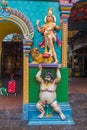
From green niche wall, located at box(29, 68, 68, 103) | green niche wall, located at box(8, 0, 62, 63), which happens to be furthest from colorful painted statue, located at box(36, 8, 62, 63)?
green niche wall, located at box(29, 68, 68, 103)

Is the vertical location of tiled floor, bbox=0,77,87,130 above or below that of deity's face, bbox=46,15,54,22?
below

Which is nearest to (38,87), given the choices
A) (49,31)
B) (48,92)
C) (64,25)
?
(48,92)

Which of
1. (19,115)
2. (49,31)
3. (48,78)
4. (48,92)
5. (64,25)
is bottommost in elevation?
(19,115)

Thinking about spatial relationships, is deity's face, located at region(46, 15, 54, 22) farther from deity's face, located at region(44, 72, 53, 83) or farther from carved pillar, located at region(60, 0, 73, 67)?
deity's face, located at region(44, 72, 53, 83)

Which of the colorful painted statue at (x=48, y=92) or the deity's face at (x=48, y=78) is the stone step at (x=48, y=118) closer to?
the colorful painted statue at (x=48, y=92)

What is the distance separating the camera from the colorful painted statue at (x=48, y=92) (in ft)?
21.1

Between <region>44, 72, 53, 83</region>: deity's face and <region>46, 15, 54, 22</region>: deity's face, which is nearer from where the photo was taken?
<region>44, 72, 53, 83</region>: deity's face

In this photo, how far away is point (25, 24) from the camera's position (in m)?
6.67

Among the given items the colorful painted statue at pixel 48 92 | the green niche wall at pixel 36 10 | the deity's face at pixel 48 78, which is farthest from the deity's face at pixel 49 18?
the deity's face at pixel 48 78

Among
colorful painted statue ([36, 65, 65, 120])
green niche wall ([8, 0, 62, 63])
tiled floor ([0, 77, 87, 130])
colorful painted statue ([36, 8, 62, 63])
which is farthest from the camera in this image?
green niche wall ([8, 0, 62, 63])

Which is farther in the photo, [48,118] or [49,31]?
[49,31]

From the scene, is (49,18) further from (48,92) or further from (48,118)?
(48,118)

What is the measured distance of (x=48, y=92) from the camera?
645cm

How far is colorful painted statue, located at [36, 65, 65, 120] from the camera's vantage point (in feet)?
21.1
